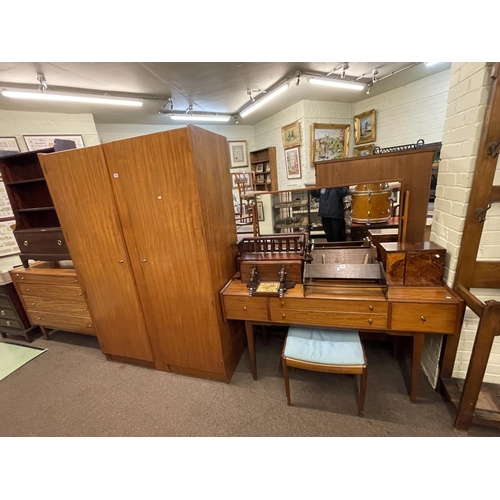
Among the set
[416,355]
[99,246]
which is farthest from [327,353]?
[99,246]

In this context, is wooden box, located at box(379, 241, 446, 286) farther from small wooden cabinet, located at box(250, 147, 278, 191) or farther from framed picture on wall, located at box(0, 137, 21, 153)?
framed picture on wall, located at box(0, 137, 21, 153)

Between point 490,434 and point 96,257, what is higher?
point 96,257

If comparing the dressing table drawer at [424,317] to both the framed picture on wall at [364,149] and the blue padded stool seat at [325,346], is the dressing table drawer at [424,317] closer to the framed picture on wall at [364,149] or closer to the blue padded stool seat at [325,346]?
the blue padded stool seat at [325,346]

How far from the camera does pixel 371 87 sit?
359cm

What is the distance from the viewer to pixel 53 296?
2.22m

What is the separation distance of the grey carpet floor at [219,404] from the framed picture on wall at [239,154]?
188 inches

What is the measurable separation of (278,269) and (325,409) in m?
0.99

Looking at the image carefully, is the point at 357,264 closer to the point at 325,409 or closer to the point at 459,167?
the point at 459,167

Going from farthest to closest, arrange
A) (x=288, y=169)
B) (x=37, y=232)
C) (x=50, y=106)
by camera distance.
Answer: (x=288, y=169) → (x=50, y=106) → (x=37, y=232)

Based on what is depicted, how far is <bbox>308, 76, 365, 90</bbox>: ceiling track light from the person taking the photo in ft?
10.3

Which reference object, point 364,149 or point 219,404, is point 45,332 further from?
point 364,149

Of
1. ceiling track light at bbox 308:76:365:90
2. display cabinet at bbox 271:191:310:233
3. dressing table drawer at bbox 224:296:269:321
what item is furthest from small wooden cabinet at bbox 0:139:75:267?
ceiling track light at bbox 308:76:365:90

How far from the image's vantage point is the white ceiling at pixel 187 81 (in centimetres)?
250

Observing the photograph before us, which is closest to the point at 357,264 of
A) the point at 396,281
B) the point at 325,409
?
the point at 396,281
